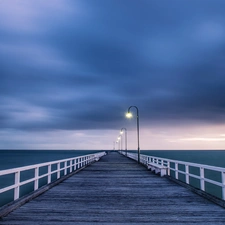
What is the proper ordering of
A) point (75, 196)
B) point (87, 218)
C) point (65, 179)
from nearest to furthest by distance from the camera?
point (87, 218) → point (75, 196) → point (65, 179)

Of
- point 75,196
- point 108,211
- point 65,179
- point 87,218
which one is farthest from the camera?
point 65,179

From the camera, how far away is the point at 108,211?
6.75 meters

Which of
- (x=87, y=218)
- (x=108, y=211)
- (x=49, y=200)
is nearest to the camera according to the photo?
(x=87, y=218)

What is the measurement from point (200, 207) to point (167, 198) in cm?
148

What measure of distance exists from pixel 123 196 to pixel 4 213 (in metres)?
4.15

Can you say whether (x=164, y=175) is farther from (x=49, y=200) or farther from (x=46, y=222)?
(x=46, y=222)

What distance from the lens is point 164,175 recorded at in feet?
47.6

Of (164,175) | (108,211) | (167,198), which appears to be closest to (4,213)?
(108,211)

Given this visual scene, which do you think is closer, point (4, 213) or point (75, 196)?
point (4, 213)

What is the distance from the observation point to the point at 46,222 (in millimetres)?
5707

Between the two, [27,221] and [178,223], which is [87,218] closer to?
[27,221]

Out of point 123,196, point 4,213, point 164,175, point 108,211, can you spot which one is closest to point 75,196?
point 123,196

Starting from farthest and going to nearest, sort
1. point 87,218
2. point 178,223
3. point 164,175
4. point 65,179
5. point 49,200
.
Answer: point 164,175 < point 65,179 < point 49,200 < point 87,218 < point 178,223

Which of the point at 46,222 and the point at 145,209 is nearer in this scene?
the point at 46,222
